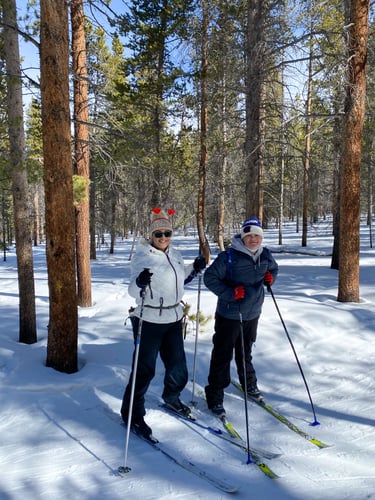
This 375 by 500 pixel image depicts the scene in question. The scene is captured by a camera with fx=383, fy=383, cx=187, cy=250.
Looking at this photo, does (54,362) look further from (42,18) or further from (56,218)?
(42,18)

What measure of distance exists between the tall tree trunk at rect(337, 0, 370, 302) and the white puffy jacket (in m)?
5.68

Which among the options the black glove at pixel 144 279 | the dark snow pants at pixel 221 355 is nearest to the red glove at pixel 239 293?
the dark snow pants at pixel 221 355

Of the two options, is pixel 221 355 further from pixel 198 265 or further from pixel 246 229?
pixel 246 229

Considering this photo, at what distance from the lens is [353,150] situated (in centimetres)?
822

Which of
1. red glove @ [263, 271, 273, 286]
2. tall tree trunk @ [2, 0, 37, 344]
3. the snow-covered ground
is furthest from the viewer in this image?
tall tree trunk @ [2, 0, 37, 344]

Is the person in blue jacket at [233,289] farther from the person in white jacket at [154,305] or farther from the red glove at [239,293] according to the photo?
the person in white jacket at [154,305]

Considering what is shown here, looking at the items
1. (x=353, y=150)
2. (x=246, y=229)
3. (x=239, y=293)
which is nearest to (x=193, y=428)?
(x=239, y=293)

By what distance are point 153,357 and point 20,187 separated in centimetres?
511

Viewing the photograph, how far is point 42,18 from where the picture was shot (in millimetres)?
4875

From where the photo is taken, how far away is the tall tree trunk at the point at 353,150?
791cm

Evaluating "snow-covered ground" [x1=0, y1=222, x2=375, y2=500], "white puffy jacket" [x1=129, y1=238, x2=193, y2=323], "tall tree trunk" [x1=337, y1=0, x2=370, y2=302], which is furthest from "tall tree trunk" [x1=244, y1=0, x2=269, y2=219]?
"white puffy jacket" [x1=129, y1=238, x2=193, y2=323]

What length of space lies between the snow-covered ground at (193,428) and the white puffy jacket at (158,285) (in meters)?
1.23

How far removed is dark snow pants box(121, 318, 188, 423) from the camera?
3.89m

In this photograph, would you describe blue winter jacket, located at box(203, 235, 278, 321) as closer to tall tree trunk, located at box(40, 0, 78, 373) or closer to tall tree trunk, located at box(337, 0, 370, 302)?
tall tree trunk, located at box(40, 0, 78, 373)
